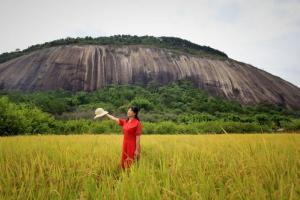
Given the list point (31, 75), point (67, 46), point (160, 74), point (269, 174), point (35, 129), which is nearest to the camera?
point (269, 174)

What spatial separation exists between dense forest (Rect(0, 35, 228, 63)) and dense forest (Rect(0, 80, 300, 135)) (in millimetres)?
17427

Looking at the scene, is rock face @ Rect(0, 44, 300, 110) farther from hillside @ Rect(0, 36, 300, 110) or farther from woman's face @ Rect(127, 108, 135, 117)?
woman's face @ Rect(127, 108, 135, 117)

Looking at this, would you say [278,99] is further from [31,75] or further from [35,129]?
[35,129]

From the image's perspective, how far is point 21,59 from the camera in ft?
193

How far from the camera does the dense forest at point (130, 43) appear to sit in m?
66.7

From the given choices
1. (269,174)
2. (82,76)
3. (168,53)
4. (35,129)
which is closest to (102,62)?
(82,76)

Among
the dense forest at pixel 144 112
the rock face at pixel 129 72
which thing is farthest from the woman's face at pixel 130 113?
the rock face at pixel 129 72

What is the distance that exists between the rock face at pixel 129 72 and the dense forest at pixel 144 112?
333 cm

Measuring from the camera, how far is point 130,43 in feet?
224

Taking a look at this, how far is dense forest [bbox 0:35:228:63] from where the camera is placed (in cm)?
6669

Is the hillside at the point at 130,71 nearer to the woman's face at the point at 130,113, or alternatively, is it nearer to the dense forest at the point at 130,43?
the dense forest at the point at 130,43

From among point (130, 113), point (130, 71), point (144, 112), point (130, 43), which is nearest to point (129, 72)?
point (130, 71)

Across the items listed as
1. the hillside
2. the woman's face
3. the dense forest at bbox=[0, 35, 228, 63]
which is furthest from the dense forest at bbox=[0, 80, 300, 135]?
the dense forest at bbox=[0, 35, 228, 63]

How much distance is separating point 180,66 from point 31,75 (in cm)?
2520
